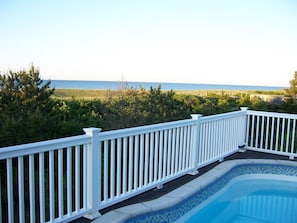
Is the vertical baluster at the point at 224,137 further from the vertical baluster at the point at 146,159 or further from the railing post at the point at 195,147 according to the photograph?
the vertical baluster at the point at 146,159

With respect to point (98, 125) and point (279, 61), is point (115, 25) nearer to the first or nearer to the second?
point (98, 125)

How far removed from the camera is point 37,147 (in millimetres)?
2412

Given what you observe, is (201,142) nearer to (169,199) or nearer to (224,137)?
(224,137)

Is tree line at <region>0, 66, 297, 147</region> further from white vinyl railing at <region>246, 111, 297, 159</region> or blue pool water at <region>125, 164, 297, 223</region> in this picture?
blue pool water at <region>125, 164, 297, 223</region>

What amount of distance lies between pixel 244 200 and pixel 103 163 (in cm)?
220

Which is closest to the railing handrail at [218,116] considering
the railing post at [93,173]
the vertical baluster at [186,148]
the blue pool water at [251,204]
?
the vertical baluster at [186,148]

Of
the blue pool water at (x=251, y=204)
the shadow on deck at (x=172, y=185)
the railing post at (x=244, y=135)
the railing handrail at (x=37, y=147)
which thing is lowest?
the blue pool water at (x=251, y=204)

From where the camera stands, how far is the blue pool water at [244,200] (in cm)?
361

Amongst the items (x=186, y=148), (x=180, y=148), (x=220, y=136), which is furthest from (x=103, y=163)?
(x=220, y=136)

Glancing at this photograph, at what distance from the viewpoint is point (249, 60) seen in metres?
18.5

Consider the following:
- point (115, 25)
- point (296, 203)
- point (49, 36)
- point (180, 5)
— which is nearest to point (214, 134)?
point (296, 203)

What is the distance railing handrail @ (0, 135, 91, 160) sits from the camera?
2197mm

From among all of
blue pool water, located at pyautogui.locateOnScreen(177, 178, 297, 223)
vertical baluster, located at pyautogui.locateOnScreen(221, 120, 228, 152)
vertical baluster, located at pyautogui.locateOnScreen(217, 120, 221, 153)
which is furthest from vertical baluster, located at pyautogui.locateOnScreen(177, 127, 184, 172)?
vertical baluster, located at pyautogui.locateOnScreen(221, 120, 228, 152)

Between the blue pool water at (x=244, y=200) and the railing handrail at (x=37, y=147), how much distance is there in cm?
101
